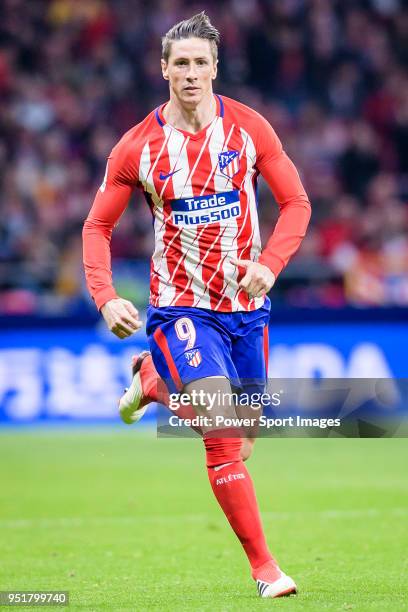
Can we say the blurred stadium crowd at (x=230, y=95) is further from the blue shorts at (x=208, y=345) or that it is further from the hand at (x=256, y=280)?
the hand at (x=256, y=280)

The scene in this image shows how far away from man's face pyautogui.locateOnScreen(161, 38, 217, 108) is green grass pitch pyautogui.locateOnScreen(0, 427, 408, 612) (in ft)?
7.67

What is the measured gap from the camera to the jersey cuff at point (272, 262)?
5680mm

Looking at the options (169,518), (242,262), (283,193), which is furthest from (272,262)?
(169,518)

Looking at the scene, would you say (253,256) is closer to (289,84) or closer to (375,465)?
(375,465)

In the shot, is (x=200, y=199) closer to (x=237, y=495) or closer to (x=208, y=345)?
(x=208, y=345)

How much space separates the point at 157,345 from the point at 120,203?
0.71 metres

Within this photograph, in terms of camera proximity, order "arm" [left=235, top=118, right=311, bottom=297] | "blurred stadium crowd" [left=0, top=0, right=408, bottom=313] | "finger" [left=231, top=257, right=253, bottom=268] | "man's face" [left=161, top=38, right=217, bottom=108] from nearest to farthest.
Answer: "finger" [left=231, top=257, right=253, bottom=268], "man's face" [left=161, top=38, right=217, bottom=108], "arm" [left=235, top=118, right=311, bottom=297], "blurred stadium crowd" [left=0, top=0, right=408, bottom=313]

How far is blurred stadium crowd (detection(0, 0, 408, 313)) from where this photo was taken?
650 inches

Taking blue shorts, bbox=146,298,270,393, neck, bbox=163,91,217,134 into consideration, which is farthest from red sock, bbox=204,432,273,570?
neck, bbox=163,91,217,134

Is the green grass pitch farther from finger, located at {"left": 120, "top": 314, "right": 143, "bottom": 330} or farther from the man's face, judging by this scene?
the man's face

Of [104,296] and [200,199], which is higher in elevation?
[200,199]

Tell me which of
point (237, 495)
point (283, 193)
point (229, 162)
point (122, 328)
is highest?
point (229, 162)

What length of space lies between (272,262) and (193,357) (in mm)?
577

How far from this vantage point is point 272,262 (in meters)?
5.71
